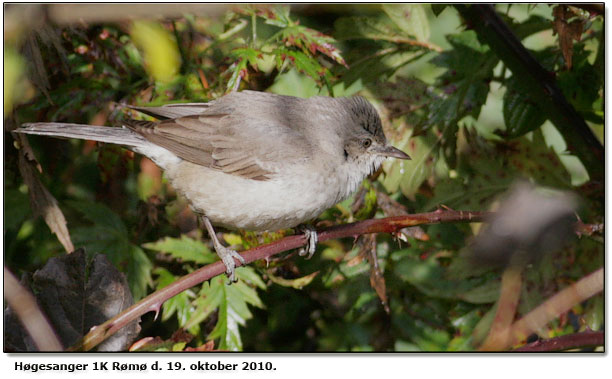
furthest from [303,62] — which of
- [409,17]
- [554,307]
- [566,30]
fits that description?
[554,307]

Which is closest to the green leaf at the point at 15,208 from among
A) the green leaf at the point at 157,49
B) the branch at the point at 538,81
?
the green leaf at the point at 157,49

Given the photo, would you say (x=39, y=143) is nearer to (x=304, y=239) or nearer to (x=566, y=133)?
(x=304, y=239)

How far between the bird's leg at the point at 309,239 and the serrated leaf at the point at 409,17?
106 cm

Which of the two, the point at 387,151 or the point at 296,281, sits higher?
the point at 387,151

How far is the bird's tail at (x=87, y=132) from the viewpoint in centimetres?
253

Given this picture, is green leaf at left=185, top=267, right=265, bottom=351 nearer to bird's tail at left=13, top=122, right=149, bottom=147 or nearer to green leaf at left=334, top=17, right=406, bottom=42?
bird's tail at left=13, top=122, right=149, bottom=147

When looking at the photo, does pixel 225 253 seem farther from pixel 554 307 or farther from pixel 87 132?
pixel 554 307

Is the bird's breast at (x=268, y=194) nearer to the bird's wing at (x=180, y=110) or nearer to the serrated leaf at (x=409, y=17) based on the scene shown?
the bird's wing at (x=180, y=110)

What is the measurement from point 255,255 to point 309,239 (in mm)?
589

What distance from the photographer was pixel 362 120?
2.73m

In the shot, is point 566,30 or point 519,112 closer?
point 566,30

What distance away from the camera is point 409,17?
9.98 ft

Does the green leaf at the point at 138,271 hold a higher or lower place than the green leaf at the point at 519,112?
lower

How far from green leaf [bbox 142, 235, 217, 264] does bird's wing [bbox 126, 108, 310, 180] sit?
0.42 meters
